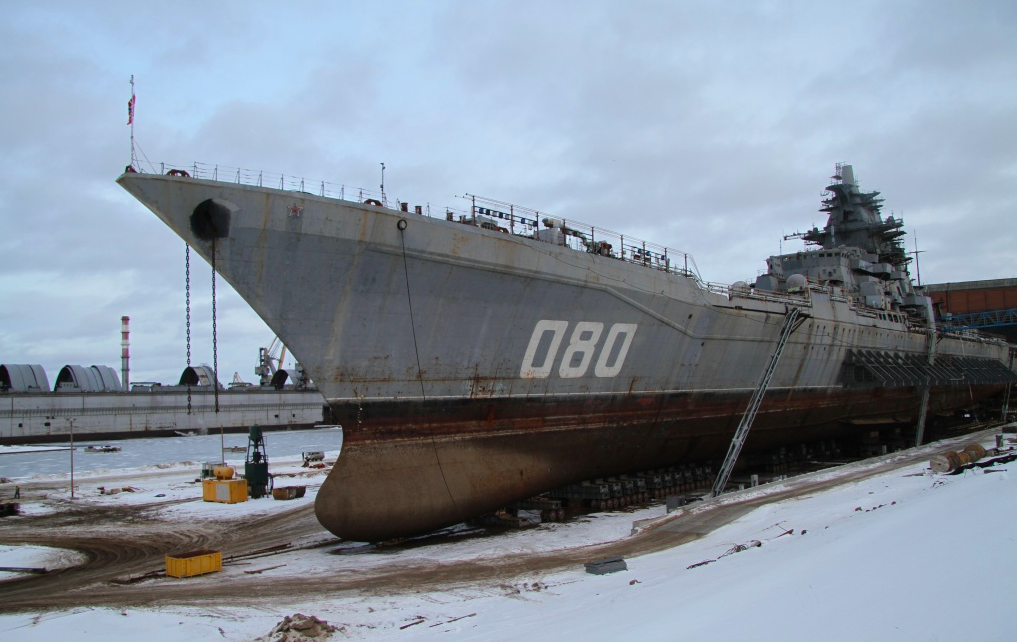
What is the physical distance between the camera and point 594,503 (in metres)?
16.7

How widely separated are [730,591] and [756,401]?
45.0 ft

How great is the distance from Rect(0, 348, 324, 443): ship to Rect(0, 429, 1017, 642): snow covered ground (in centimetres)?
3169

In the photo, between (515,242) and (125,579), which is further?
(515,242)

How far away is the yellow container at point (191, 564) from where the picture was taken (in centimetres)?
1138

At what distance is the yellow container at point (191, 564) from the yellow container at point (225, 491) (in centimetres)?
910

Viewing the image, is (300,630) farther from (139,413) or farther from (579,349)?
(139,413)

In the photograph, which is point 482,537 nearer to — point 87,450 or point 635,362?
point 635,362

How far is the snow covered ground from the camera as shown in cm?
584

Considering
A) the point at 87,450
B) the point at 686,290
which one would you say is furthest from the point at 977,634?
the point at 87,450

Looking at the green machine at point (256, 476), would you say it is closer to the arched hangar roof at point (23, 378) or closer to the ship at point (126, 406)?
the ship at point (126, 406)

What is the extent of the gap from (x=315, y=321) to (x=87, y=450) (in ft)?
112

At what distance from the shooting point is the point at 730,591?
734cm

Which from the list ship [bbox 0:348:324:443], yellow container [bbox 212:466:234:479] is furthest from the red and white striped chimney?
yellow container [bbox 212:466:234:479]

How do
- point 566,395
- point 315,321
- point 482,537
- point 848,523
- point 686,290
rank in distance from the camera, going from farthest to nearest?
point 686,290 → point 566,395 → point 482,537 → point 315,321 → point 848,523
